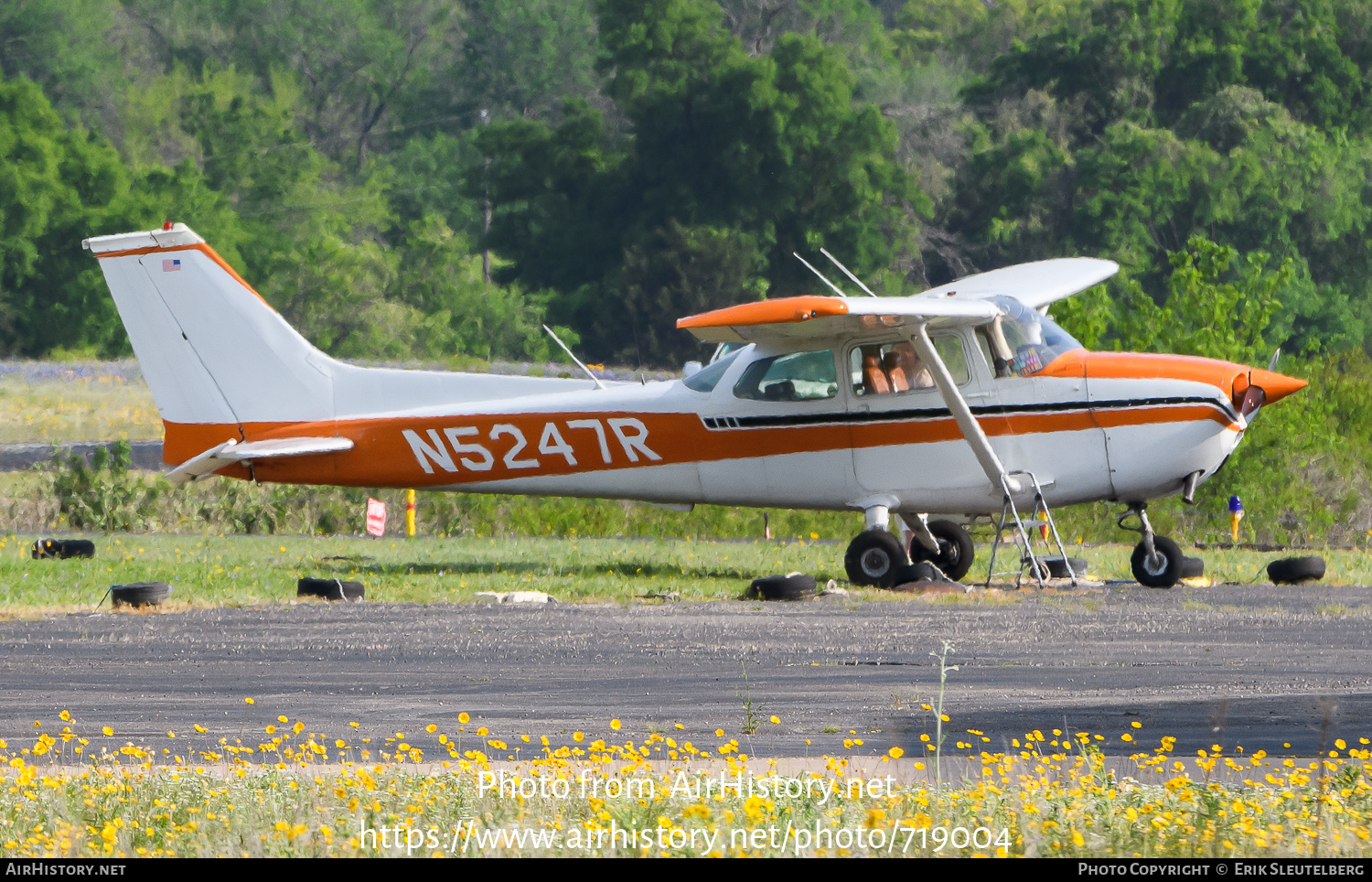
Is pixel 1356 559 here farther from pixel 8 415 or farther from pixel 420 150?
pixel 420 150

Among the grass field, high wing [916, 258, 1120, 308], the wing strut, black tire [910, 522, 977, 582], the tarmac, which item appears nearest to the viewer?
the tarmac

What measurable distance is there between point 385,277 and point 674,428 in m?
47.6

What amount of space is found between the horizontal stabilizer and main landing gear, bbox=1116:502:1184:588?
7.53 meters

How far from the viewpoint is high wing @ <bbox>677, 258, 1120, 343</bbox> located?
14.9 metres

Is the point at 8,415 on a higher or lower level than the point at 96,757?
higher

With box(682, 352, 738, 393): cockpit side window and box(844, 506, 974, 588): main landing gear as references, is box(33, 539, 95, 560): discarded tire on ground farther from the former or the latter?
box(844, 506, 974, 588): main landing gear

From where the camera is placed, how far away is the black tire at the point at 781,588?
51.0ft

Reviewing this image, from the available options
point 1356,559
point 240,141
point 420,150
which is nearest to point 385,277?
point 240,141

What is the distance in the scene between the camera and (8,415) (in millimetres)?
41438

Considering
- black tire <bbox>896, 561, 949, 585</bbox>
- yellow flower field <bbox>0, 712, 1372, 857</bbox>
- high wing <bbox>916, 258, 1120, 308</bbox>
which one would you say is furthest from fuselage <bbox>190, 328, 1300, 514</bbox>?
yellow flower field <bbox>0, 712, 1372, 857</bbox>

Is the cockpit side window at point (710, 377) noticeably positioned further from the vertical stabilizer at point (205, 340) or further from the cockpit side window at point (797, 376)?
the vertical stabilizer at point (205, 340)

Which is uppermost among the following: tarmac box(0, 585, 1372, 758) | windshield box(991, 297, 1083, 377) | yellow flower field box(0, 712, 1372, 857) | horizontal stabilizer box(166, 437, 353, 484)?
windshield box(991, 297, 1083, 377)

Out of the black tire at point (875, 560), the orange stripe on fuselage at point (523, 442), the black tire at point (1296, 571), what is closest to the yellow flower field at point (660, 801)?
the black tire at point (875, 560)

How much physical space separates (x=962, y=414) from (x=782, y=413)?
1800 millimetres
